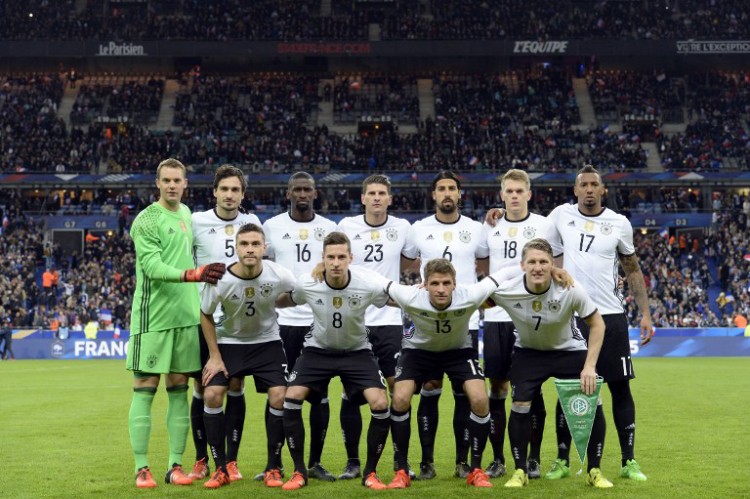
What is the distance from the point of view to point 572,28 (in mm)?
52031

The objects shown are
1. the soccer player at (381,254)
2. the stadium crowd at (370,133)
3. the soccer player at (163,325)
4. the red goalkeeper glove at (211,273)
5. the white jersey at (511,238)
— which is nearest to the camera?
the red goalkeeper glove at (211,273)

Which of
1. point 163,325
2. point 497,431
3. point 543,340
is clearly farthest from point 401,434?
point 163,325

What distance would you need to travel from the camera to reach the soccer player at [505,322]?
337 inches

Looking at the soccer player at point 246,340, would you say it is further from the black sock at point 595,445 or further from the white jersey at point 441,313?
the black sock at point 595,445

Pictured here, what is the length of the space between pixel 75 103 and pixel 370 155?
55.0ft

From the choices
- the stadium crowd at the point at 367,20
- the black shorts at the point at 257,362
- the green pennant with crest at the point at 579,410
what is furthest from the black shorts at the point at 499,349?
the stadium crowd at the point at 367,20

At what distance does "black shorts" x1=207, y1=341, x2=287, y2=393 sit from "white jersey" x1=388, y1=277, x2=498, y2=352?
116 centimetres

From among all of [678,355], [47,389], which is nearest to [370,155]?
[678,355]

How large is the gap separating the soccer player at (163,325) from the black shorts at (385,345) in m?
1.68

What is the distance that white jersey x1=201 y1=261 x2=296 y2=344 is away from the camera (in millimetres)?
A: 8164

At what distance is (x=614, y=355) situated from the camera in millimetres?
8242

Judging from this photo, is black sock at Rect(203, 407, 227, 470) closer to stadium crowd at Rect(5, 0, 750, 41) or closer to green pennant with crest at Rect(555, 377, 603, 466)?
green pennant with crest at Rect(555, 377, 603, 466)

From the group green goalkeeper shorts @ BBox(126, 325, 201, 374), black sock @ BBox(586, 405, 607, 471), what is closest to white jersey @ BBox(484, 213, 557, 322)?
black sock @ BBox(586, 405, 607, 471)

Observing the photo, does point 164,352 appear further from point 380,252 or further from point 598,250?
point 598,250
